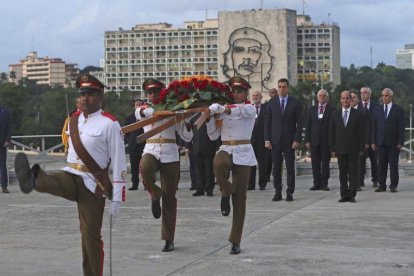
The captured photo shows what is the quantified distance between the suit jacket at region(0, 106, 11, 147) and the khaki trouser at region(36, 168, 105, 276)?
31.3ft

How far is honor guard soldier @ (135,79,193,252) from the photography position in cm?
970

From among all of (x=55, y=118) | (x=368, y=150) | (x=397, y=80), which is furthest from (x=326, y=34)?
(x=368, y=150)

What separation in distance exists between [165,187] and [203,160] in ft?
20.9

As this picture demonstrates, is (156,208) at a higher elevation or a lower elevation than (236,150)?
lower

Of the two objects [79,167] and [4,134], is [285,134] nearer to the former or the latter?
[4,134]

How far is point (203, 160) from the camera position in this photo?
53.0 feet

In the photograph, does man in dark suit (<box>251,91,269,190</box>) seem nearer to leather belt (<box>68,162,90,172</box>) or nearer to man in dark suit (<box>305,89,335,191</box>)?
man in dark suit (<box>305,89,335,191</box>)

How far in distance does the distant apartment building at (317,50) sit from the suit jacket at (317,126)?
174327 mm

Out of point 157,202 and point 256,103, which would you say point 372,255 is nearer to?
point 157,202

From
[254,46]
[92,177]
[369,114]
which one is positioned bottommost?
[92,177]

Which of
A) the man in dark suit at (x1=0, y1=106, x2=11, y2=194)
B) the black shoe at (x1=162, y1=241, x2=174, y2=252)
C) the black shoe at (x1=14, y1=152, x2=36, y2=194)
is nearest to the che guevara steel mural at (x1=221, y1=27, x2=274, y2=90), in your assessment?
the man in dark suit at (x1=0, y1=106, x2=11, y2=194)

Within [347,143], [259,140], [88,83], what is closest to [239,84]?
[88,83]

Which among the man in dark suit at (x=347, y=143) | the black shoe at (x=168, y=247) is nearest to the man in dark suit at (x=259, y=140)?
the man in dark suit at (x=347, y=143)

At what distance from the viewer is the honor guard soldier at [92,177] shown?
24.8 feet
